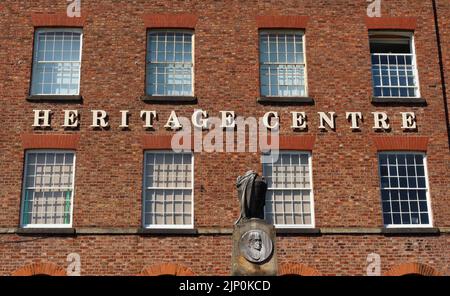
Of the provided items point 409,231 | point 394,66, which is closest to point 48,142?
point 409,231

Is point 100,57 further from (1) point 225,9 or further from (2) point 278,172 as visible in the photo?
(2) point 278,172

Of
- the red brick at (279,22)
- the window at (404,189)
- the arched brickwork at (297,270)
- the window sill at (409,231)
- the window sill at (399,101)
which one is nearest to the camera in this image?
the arched brickwork at (297,270)

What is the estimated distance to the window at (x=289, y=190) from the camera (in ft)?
57.1

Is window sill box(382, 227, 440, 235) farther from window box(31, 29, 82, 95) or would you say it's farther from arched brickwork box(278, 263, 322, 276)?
window box(31, 29, 82, 95)

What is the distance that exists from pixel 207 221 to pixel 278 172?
2352 millimetres

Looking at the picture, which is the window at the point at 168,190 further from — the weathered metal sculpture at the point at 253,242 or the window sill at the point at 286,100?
the weathered metal sculpture at the point at 253,242

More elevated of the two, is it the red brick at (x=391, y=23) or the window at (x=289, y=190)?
the red brick at (x=391, y=23)

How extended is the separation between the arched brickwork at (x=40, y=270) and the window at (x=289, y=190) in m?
5.48

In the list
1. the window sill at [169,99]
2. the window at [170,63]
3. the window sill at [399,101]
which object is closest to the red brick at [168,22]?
the window at [170,63]

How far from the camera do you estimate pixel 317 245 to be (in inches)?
668

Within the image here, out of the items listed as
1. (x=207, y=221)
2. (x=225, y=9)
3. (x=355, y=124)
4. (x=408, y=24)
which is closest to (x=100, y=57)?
(x=225, y=9)

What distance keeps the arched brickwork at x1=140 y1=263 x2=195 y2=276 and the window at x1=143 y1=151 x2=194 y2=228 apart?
107 centimetres

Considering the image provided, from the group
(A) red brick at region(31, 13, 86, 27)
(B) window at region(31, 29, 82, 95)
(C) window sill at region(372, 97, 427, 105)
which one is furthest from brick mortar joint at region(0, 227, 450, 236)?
(A) red brick at region(31, 13, 86, 27)

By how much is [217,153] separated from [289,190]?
2.16m
